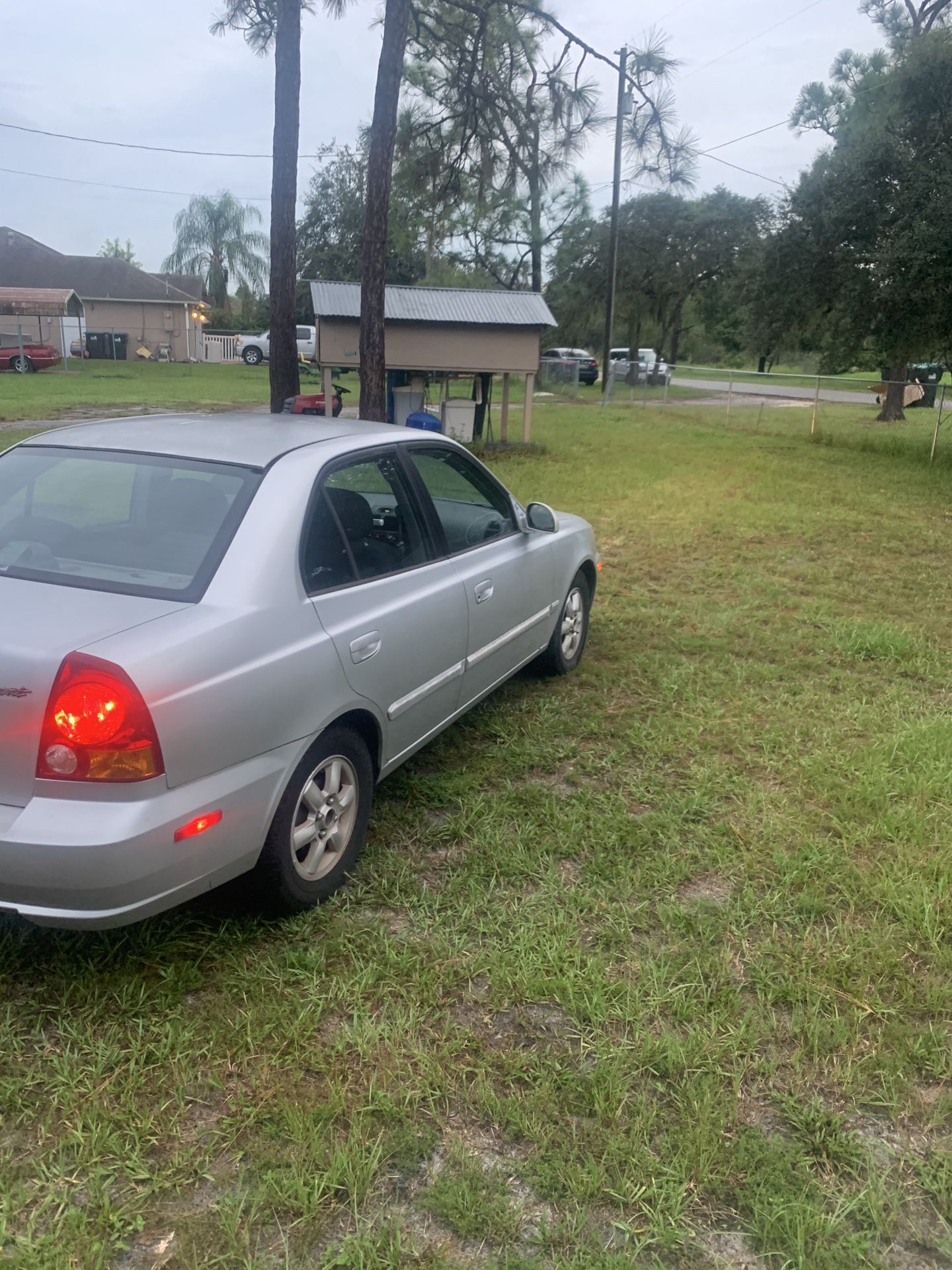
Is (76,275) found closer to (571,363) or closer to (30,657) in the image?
(571,363)

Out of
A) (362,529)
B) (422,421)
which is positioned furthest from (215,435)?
(422,421)

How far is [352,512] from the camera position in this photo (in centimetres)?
361

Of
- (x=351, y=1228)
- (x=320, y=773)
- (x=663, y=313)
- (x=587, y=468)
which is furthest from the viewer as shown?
(x=663, y=313)

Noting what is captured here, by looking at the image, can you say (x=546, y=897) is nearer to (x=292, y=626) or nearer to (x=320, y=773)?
(x=320, y=773)

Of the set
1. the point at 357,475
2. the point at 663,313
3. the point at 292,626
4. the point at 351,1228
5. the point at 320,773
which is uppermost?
the point at 663,313

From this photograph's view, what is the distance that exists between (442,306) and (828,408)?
54.5 ft

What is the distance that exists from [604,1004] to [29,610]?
1.90 m

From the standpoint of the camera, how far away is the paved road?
35250 millimetres

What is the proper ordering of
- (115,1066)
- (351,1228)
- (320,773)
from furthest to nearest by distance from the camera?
(320,773) < (115,1066) < (351,1228)

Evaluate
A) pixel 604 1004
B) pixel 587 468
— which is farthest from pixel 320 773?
pixel 587 468

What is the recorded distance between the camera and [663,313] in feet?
157

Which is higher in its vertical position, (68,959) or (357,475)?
(357,475)

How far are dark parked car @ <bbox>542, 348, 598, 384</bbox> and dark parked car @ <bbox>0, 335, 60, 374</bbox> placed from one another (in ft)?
58.0

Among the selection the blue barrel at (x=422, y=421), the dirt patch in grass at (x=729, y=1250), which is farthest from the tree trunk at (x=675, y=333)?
the dirt patch in grass at (x=729, y=1250)
